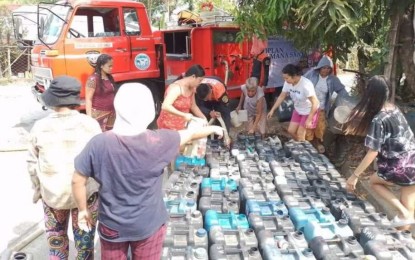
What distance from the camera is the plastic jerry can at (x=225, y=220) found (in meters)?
2.37

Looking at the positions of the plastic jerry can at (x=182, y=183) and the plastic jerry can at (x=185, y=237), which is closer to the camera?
the plastic jerry can at (x=185, y=237)

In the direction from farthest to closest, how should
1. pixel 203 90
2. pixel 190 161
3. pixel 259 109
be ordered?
pixel 259 109, pixel 203 90, pixel 190 161

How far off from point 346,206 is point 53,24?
4943mm

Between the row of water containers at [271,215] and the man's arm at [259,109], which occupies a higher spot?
the man's arm at [259,109]

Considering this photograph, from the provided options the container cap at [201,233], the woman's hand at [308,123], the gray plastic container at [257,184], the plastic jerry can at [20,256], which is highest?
the woman's hand at [308,123]

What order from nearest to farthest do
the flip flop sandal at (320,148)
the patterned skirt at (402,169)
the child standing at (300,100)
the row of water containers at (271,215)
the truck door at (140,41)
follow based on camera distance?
the row of water containers at (271,215) < the patterned skirt at (402,169) < the child standing at (300,100) < the flip flop sandal at (320,148) < the truck door at (140,41)

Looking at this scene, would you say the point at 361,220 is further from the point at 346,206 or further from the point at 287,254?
the point at 287,254

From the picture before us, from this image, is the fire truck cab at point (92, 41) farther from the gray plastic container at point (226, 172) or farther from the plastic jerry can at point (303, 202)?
the plastic jerry can at point (303, 202)

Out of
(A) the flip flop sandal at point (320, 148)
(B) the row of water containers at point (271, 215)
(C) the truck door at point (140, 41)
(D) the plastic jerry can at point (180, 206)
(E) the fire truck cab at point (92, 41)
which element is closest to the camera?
(B) the row of water containers at point (271, 215)

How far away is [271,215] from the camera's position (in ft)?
8.14

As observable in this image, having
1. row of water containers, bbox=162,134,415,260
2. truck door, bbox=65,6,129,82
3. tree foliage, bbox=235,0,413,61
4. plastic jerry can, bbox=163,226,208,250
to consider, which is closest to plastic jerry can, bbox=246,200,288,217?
row of water containers, bbox=162,134,415,260

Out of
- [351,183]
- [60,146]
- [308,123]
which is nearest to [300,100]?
[308,123]

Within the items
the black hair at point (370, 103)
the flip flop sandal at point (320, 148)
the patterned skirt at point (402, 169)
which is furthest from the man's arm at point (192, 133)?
the flip flop sandal at point (320, 148)

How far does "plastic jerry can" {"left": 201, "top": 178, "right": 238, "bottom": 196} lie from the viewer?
2.88m
